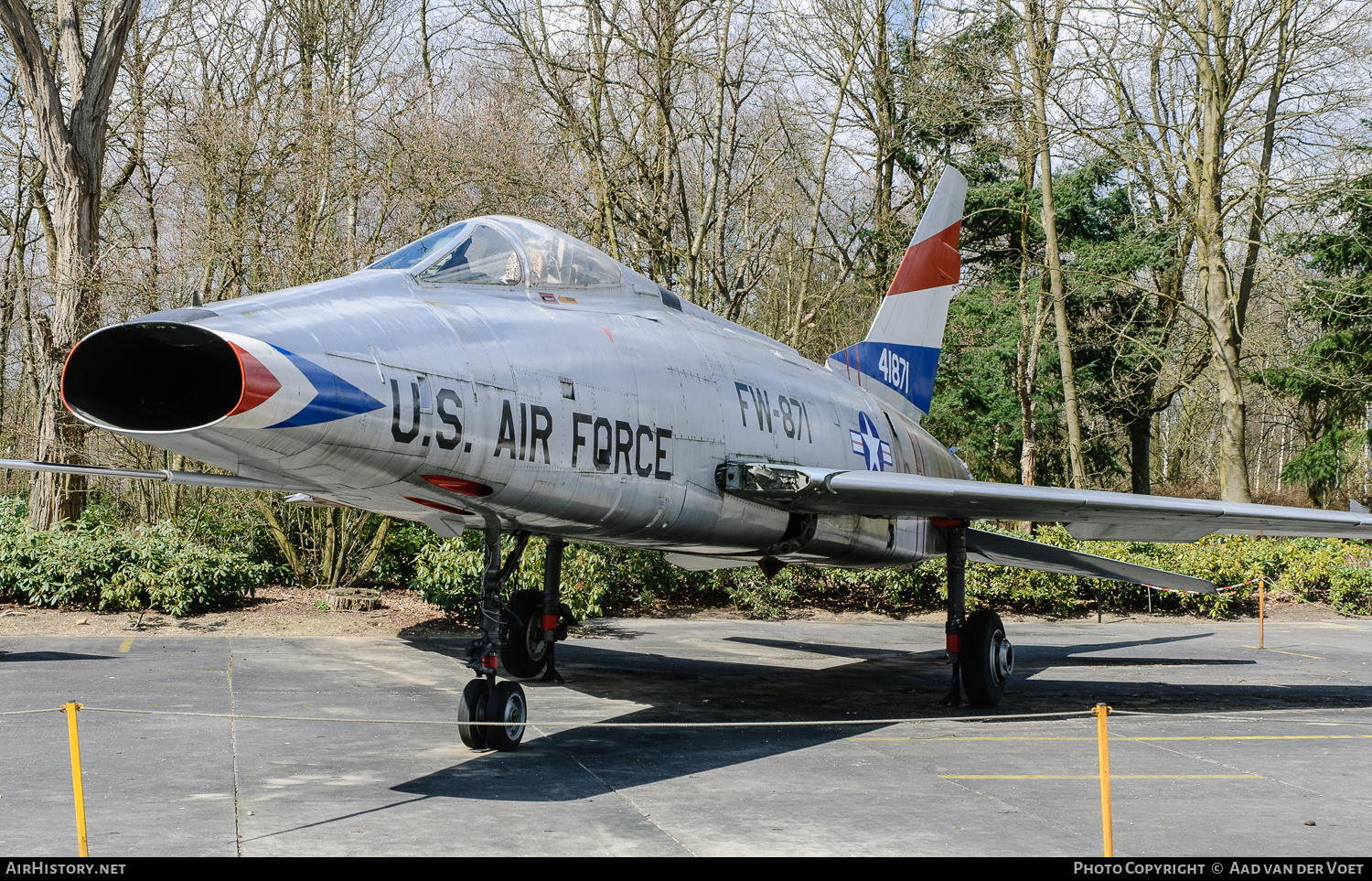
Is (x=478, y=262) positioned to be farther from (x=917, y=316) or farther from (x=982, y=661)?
(x=917, y=316)

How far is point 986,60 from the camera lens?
86.9 feet

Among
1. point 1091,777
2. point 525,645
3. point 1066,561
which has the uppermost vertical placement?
point 1066,561

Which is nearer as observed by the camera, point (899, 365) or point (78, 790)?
point (78, 790)

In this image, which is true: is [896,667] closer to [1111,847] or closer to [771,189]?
[1111,847]

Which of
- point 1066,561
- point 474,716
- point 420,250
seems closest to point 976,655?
point 1066,561

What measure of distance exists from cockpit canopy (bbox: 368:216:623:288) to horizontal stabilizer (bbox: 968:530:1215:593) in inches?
301

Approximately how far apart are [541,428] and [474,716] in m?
2.08

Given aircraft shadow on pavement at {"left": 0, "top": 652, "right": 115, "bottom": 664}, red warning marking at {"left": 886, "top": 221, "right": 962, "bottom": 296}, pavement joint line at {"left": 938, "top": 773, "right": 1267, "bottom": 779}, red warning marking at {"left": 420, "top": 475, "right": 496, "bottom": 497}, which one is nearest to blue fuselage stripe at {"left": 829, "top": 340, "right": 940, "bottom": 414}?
red warning marking at {"left": 886, "top": 221, "right": 962, "bottom": 296}

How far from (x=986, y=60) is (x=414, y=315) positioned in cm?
2402

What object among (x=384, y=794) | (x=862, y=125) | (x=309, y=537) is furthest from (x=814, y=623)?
(x=862, y=125)

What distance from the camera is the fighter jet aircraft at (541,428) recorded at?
4949 mm


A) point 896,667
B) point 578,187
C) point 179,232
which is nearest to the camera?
point 896,667

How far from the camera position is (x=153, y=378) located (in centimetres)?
493

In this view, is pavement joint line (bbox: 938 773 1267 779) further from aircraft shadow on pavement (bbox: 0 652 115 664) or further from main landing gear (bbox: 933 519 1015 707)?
aircraft shadow on pavement (bbox: 0 652 115 664)
